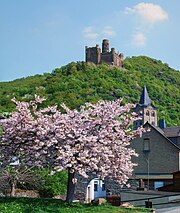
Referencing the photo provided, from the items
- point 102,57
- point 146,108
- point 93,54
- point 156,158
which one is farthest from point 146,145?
point 93,54

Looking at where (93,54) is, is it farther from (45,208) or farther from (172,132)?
(45,208)

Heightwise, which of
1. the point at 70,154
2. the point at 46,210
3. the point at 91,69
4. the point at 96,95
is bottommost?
the point at 46,210

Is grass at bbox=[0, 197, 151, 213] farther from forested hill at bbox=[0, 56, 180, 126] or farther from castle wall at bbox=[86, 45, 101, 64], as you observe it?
castle wall at bbox=[86, 45, 101, 64]

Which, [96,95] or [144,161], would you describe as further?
[96,95]

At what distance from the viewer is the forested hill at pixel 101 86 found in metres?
91.3

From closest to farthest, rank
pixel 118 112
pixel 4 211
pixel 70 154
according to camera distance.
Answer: pixel 4 211
pixel 70 154
pixel 118 112

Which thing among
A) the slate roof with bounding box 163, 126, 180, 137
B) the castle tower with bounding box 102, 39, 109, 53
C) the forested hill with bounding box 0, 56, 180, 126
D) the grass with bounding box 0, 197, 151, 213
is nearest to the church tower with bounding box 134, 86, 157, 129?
the forested hill with bounding box 0, 56, 180, 126

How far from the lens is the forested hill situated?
91269mm

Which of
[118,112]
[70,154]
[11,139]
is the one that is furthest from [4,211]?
[118,112]

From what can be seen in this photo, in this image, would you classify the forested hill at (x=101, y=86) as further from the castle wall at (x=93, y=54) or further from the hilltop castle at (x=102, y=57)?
the castle wall at (x=93, y=54)

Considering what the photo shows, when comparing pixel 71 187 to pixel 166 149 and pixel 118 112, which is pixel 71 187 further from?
pixel 166 149

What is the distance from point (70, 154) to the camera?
16422mm

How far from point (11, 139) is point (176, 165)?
23356mm

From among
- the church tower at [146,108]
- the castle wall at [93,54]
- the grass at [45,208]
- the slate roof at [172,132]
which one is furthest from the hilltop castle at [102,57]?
the grass at [45,208]
